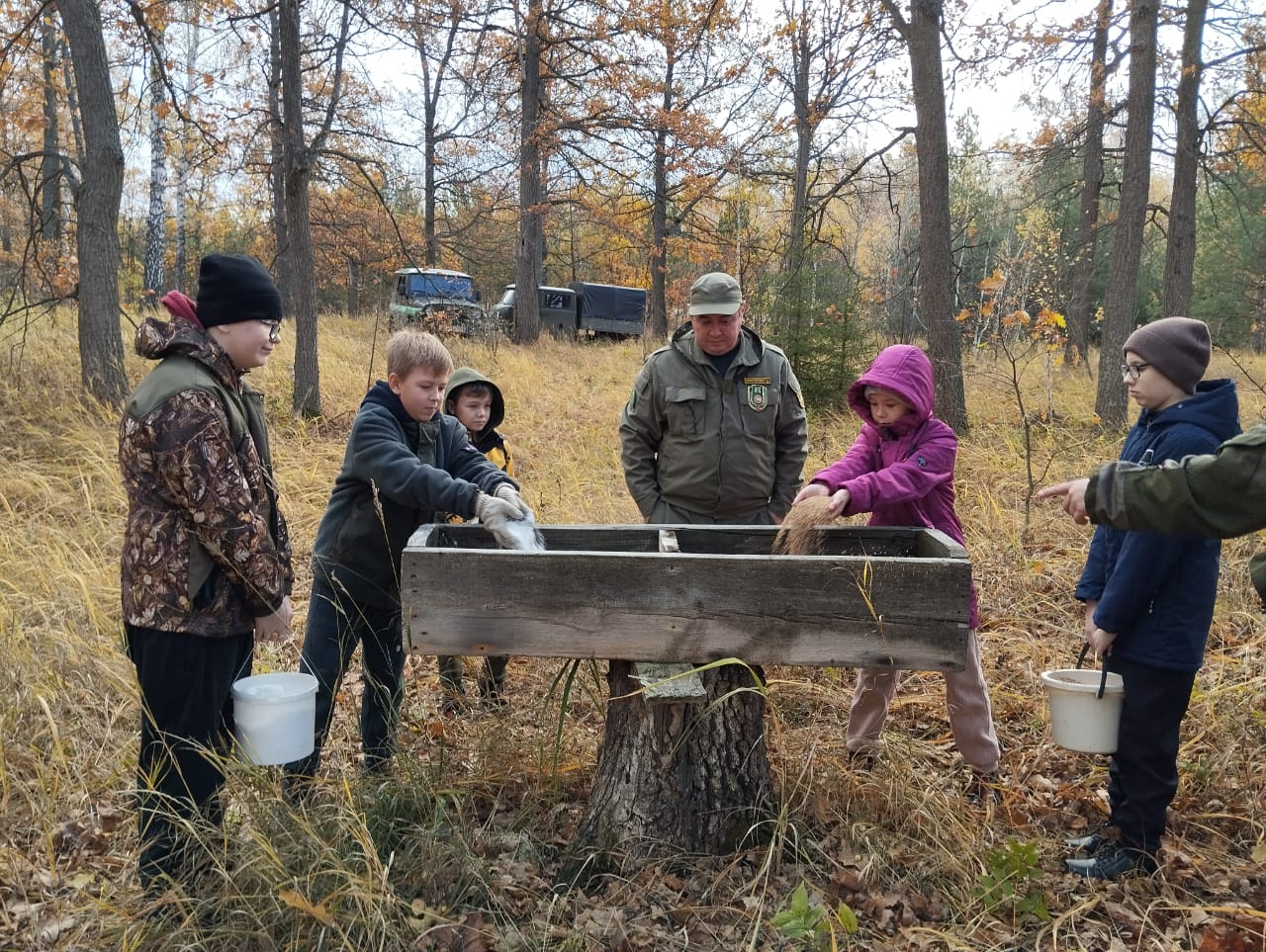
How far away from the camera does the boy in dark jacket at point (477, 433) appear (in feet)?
12.5

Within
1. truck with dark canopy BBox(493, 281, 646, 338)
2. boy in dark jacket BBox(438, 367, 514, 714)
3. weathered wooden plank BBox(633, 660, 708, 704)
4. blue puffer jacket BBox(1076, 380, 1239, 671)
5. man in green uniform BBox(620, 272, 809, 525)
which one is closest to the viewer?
weathered wooden plank BBox(633, 660, 708, 704)

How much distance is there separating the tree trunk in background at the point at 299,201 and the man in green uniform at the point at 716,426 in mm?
6130

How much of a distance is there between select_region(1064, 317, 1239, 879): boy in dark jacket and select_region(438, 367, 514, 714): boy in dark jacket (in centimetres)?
240

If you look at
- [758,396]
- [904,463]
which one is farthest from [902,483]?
[758,396]

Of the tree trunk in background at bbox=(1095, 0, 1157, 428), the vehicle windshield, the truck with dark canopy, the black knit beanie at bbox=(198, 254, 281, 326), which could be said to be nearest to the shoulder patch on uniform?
the black knit beanie at bbox=(198, 254, 281, 326)

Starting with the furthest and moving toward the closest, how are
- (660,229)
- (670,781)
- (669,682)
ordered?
(660,229) → (670,781) → (669,682)

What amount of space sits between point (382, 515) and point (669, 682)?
127 centimetres

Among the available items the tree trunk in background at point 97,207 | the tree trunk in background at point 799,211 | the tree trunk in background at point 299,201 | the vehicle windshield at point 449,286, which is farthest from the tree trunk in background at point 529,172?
the tree trunk in background at point 97,207

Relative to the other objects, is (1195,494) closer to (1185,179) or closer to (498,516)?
(498,516)

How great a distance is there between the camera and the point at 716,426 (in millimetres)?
3660

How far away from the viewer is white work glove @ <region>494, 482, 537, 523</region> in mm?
2768

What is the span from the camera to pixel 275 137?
10664 millimetres

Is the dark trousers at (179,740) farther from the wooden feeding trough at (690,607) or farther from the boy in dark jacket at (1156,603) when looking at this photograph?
the boy in dark jacket at (1156,603)

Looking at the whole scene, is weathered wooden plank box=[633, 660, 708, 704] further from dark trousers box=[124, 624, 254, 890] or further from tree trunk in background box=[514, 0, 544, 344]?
tree trunk in background box=[514, 0, 544, 344]
